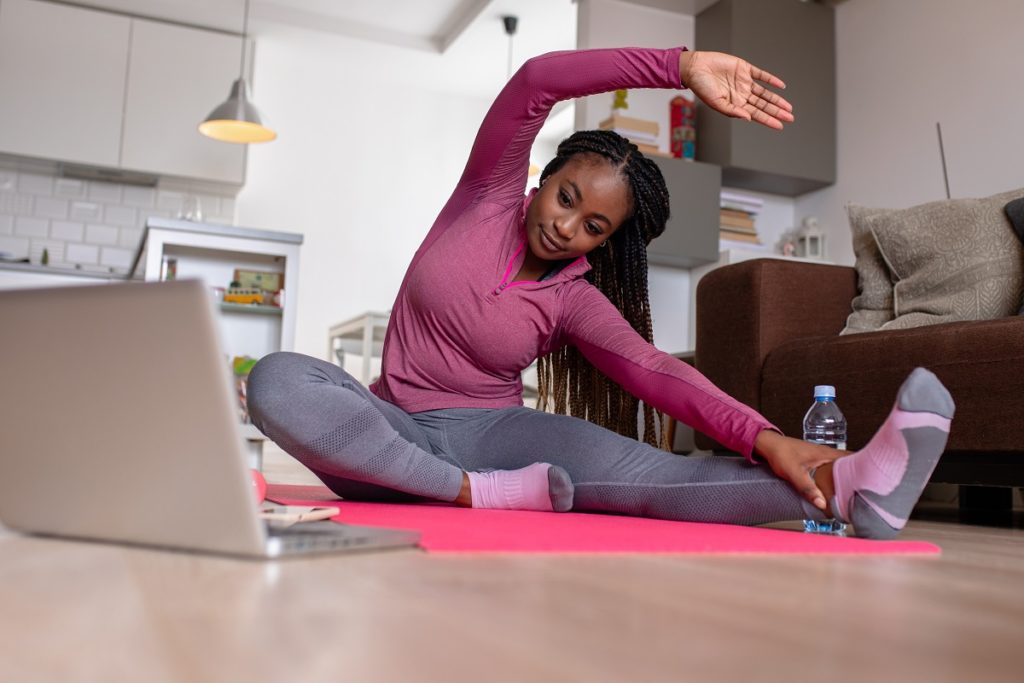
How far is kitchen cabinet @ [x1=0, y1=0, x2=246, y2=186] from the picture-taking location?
5.34 meters

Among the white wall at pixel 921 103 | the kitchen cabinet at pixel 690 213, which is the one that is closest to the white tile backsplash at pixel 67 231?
the kitchen cabinet at pixel 690 213

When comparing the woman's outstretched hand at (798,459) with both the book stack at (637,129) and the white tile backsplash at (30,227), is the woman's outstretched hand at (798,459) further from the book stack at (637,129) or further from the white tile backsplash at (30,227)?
the white tile backsplash at (30,227)

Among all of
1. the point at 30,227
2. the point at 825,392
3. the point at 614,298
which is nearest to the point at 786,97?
the point at 614,298

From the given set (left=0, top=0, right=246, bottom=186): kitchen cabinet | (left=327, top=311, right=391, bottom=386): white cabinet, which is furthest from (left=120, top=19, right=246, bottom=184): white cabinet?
(left=327, top=311, right=391, bottom=386): white cabinet

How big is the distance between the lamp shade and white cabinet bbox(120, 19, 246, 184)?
0.86m

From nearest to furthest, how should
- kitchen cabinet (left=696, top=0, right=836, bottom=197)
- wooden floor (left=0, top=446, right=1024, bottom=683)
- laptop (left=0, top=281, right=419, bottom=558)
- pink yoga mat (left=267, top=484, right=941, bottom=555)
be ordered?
wooden floor (left=0, top=446, right=1024, bottom=683) < laptop (left=0, top=281, right=419, bottom=558) < pink yoga mat (left=267, top=484, right=941, bottom=555) < kitchen cabinet (left=696, top=0, right=836, bottom=197)

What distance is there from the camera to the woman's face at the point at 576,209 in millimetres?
1634

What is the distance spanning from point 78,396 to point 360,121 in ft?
20.1

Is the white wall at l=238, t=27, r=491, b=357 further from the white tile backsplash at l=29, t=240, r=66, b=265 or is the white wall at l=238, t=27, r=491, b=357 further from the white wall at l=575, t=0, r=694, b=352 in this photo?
the white wall at l=575, t=0, r=694, b=352

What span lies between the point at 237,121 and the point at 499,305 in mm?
3400

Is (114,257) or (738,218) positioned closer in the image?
(738,218)

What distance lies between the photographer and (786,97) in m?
4.31

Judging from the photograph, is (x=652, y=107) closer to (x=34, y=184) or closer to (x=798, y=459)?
(x=798, y=459)

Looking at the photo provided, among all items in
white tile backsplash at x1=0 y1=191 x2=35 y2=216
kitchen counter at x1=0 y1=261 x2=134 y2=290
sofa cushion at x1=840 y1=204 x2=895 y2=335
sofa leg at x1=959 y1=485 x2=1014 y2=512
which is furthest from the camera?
white tile backsplash at x1=0 y1=191 x2=35 y2=216
